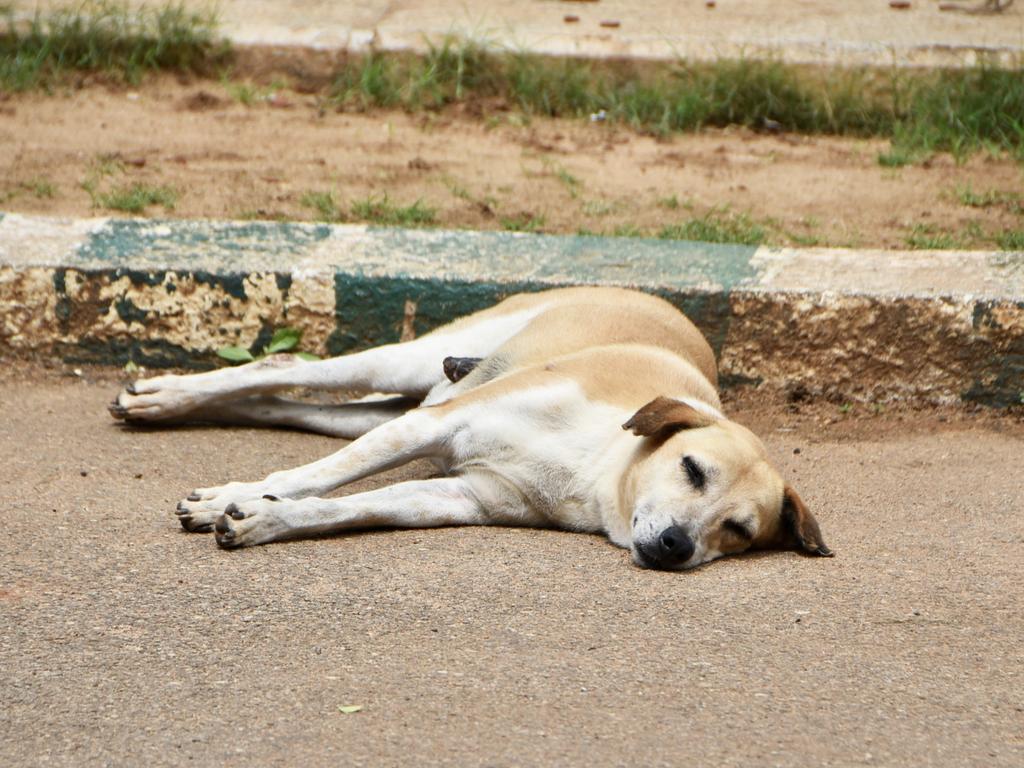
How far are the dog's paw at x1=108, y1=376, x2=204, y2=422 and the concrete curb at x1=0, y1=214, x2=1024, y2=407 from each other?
19.8 inches

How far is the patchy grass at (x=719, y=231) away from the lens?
18.5 ft

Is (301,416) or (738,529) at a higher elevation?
(738,529)

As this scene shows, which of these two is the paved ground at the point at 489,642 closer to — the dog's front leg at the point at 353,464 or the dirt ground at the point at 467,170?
the dog's front leg at the point at 353,464

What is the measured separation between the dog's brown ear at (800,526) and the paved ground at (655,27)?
4.14m

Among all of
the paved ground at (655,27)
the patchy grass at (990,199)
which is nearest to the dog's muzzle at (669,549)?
the patchy grass at (990,199)

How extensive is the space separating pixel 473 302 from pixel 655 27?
3.56m

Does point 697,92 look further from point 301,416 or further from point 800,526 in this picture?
point 800,526

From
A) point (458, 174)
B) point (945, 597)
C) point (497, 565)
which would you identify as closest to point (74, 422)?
point (497, 565)

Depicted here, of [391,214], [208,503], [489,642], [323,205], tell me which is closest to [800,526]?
[489,642]

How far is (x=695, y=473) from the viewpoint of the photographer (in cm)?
374

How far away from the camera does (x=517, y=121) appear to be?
23.4ft

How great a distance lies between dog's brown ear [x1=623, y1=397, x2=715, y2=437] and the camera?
148 inches

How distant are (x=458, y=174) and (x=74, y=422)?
240 centimetres

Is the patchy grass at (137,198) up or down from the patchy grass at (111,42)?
down
